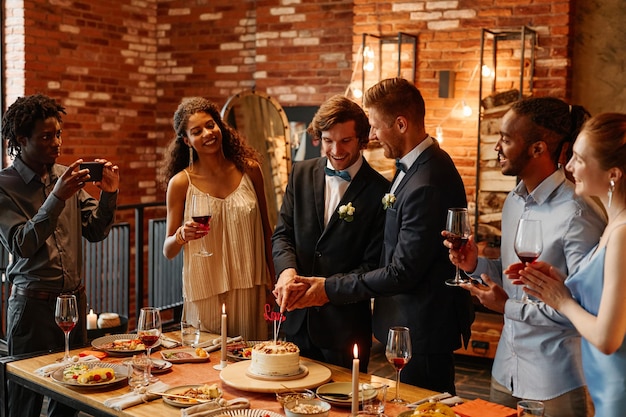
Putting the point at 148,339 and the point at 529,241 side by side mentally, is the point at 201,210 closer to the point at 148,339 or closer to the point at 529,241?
the point at 148,339

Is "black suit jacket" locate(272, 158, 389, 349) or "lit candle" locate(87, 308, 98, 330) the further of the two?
"lit candle" locate(87, 308, 98, 330)

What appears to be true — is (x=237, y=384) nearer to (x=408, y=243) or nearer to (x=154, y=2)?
(x=408, y=243)

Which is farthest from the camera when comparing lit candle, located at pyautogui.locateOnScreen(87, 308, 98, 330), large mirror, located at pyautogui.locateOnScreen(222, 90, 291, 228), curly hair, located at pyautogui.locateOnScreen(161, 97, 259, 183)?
large mirror, located at pyautogui.locateOnScreen(222, 90, 291, 228)

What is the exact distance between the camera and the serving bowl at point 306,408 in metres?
2.26

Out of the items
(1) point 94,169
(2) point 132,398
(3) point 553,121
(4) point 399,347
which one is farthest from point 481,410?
(1) point 94,169

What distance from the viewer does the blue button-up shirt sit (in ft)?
7.94

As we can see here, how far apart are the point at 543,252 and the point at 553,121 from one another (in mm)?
458

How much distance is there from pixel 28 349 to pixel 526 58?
4.02 meters

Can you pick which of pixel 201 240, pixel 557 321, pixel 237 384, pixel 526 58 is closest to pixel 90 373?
pixel 237 384

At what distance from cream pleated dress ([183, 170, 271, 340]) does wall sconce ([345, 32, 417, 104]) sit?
2877 mm

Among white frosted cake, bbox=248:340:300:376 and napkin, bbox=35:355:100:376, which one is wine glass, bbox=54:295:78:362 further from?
white frosted cake, bbox=248:340:300:376

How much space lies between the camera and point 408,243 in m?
2.85

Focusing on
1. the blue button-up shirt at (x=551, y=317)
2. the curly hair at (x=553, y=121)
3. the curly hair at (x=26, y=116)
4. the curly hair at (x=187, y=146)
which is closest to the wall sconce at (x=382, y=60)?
the curly hair at (x=187, y=146)

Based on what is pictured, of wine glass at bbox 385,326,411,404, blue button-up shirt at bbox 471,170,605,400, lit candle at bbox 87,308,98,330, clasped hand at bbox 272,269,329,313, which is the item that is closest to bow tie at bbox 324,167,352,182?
clasped hand at bbox 272,269,329,313
